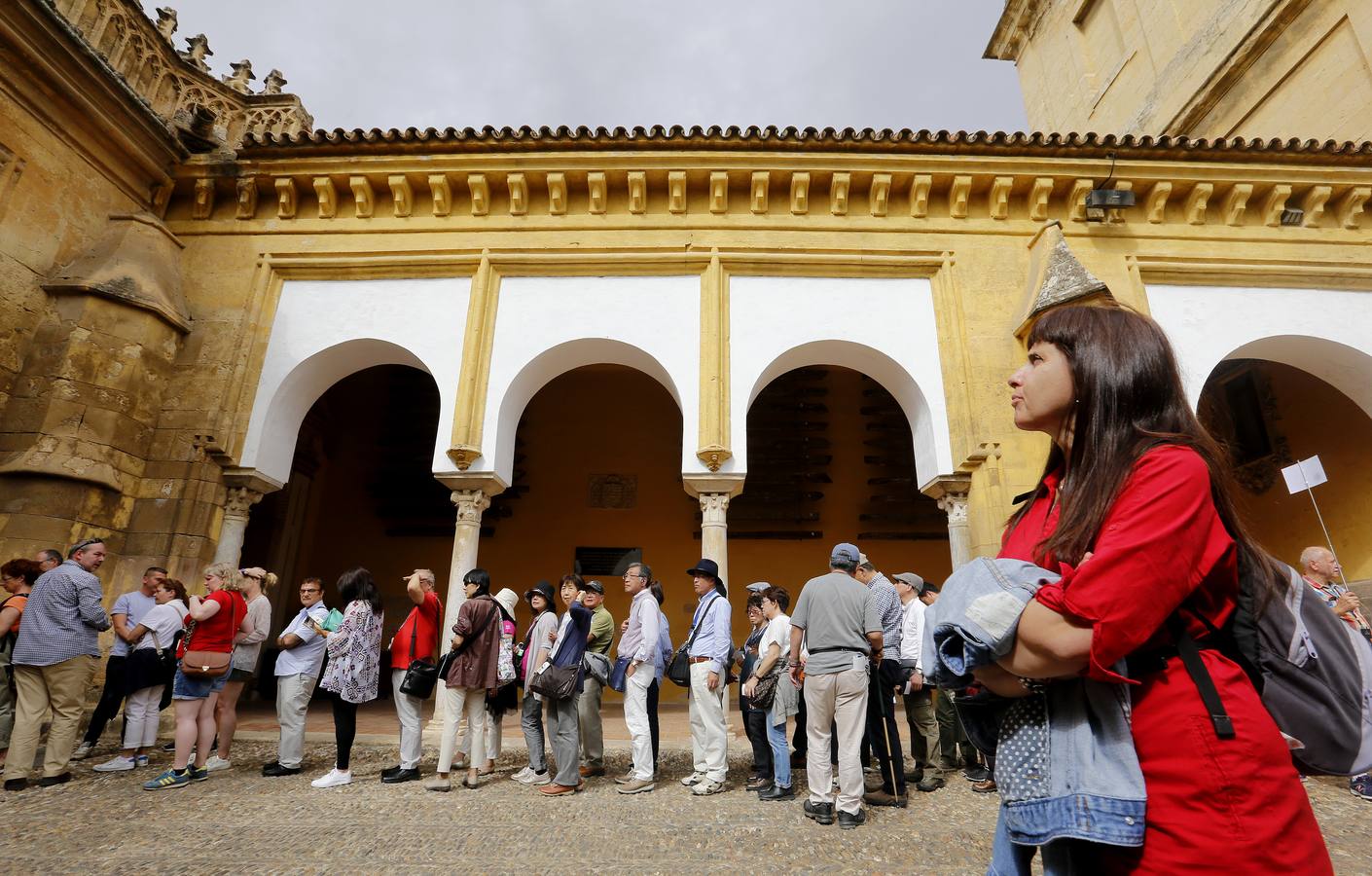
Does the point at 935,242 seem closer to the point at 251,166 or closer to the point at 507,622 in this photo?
the point at 507,622

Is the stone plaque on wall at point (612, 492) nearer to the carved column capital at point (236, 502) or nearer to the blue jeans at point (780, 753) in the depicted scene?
the carved column capital at point (236, 502)

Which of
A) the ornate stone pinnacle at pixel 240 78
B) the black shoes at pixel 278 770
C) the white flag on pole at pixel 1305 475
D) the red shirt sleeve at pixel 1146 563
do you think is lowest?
the black shoes at pixel 278 770

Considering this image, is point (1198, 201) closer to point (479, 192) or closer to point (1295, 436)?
point (1295, 436)

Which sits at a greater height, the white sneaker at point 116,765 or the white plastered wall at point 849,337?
the white plastered wall at point 849,337

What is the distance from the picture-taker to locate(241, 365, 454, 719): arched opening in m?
11.2

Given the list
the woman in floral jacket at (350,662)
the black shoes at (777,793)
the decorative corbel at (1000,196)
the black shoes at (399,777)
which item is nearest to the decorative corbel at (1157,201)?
the decorative corbel at (1000,196)


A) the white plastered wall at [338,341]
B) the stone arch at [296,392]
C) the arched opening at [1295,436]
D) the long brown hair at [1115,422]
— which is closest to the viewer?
the long brown hair at [1115,422]

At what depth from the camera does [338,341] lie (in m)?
8.43

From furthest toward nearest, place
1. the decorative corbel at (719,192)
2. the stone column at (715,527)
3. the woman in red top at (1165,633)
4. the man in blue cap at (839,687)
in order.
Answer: the decorative corbel at (719,192), the stone column at (715,527), the man in blue cap at (839,687), the woman in red top at (1165,633)

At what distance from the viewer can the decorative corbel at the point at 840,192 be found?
8.63 meters

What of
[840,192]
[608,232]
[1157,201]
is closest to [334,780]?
[608,232]

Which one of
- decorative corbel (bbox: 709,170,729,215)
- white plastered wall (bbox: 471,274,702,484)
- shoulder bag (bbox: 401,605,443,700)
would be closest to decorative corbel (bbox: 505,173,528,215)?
white plastered wall (bbox: 471,274,702,484)

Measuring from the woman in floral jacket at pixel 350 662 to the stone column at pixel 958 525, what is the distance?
6.05 meters

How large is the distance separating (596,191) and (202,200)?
17.5ft
